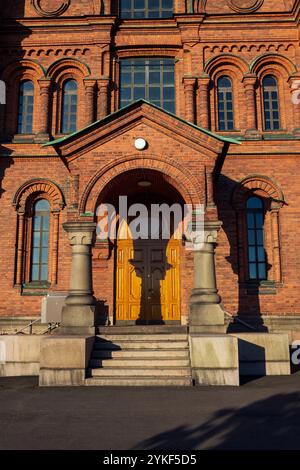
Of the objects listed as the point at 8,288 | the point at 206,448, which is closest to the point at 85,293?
the point at 8,288

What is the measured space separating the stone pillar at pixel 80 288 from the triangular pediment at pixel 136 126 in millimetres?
1980

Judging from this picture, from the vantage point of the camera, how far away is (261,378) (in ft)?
30.0

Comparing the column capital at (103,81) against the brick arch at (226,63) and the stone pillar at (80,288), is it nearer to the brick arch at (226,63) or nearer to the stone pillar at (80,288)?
the brick arch at (226,63)

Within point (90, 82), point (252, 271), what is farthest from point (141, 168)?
point (90, 82)

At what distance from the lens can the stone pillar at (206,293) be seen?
32.8ft

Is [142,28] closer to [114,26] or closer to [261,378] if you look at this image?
[114,26]

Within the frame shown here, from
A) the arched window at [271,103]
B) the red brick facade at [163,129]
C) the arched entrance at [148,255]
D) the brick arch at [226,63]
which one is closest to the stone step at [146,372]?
the red brick facade at [163,129]

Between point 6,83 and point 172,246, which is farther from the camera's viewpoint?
point 6,83

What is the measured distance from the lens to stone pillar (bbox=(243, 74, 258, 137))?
1422cm

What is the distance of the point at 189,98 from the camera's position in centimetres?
1433

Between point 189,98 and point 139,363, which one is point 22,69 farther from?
point 139,363

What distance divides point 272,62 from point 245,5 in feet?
7.70

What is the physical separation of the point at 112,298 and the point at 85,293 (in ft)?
9.82

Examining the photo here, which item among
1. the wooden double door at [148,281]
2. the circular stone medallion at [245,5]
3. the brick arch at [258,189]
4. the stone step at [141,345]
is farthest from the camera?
the circular stone medallion at [245,5]
